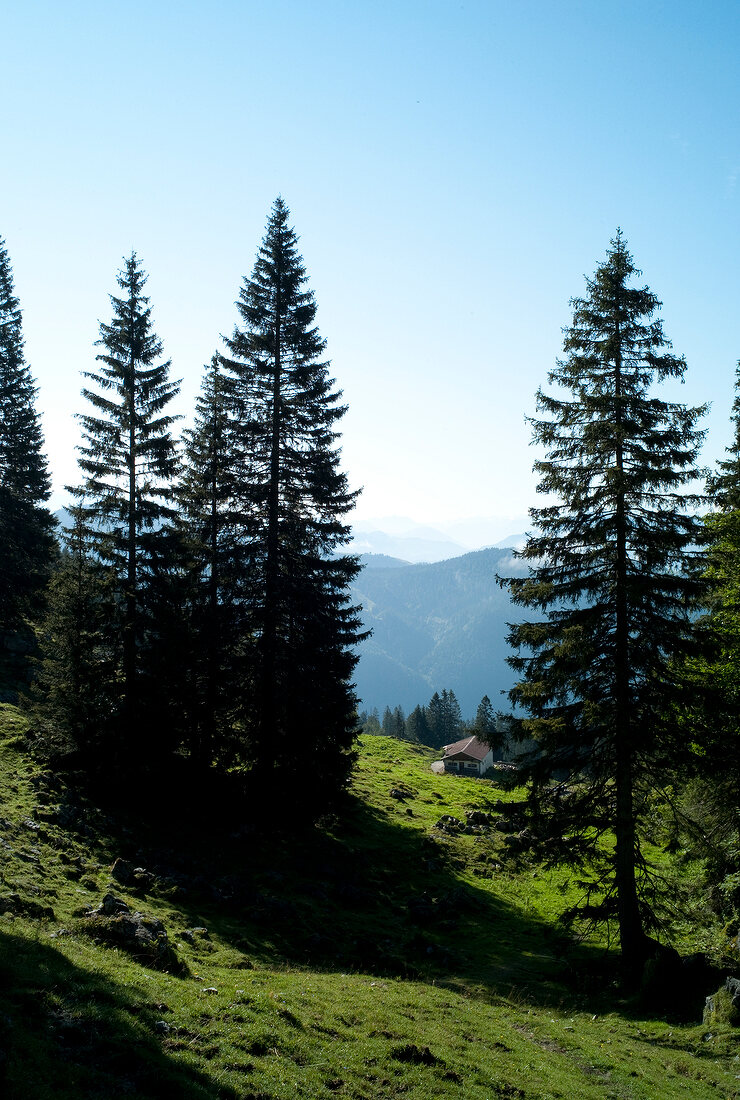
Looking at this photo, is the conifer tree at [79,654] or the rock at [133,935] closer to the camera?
the rock at [133,935]

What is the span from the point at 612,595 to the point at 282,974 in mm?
12660

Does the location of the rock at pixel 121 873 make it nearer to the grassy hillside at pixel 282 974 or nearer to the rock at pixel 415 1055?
the grassy hillside at pixel 282 974

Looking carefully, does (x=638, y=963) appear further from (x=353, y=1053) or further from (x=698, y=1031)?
(x=353, y=1053)

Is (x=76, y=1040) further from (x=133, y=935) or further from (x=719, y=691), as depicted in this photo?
(x=719, y=691)

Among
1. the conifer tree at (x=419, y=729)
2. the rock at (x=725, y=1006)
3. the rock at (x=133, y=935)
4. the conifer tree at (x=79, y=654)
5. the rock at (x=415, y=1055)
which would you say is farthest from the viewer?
the conifer tree at (x=419, y=729)

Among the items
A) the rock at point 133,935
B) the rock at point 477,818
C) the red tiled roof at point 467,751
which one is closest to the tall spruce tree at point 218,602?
the rock at point 133,935

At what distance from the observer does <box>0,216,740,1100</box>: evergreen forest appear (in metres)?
10.7

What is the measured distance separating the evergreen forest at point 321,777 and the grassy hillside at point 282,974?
85mm

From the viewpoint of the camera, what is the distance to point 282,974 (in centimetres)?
1353

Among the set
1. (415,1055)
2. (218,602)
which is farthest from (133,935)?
(218,602)

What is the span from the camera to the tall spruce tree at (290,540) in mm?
24925

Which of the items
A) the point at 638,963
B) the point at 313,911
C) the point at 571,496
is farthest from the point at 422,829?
the point at 571,496

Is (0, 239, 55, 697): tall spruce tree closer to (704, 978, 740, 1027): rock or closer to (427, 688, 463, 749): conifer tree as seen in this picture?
(704, 978, 740, 1027): rock

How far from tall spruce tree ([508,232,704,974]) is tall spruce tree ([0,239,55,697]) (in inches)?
1041
